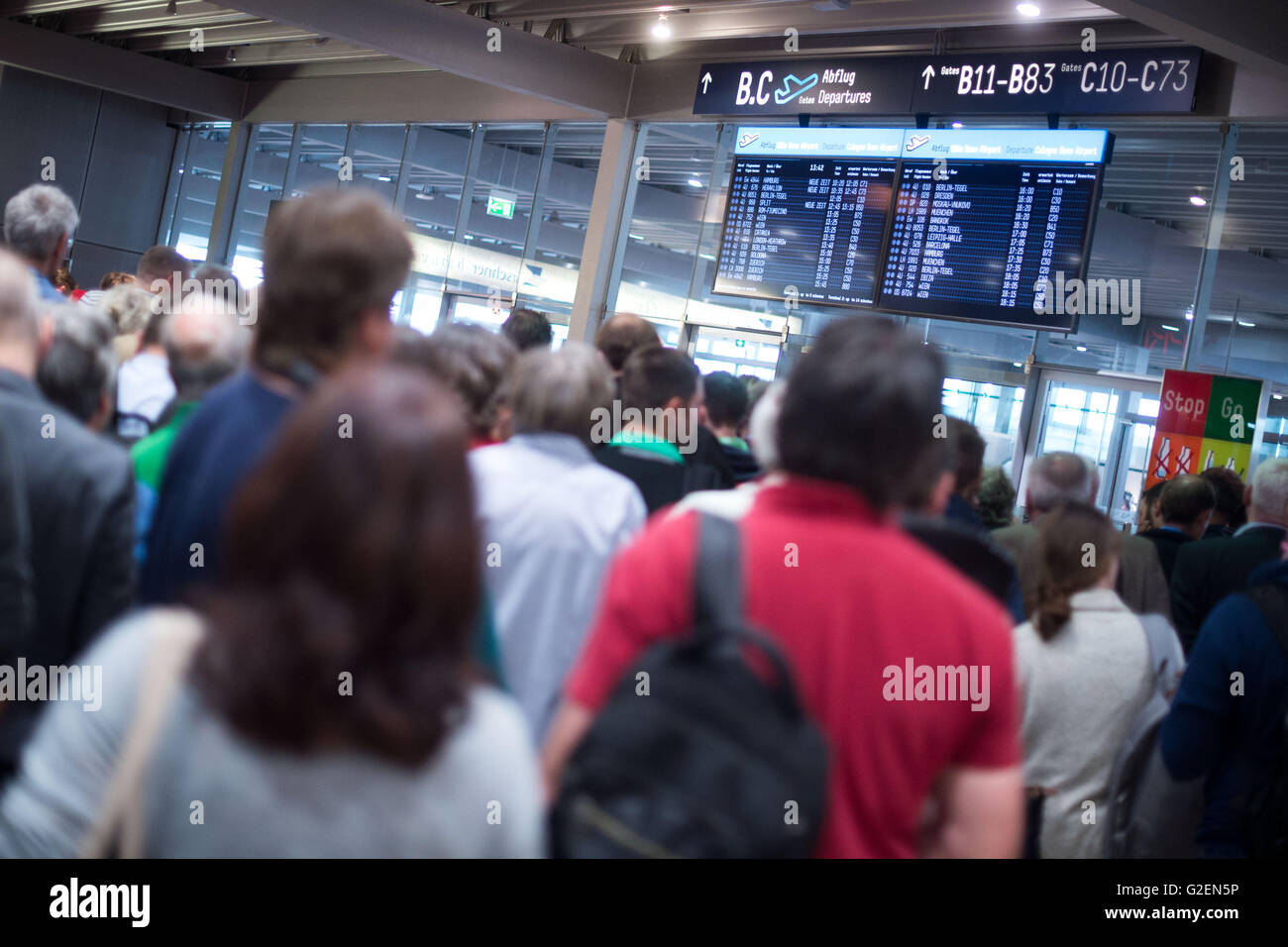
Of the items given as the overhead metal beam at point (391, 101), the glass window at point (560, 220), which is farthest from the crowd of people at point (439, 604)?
the overhead metal beam at point (391, 101)

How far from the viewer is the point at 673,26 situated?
8.23 meters

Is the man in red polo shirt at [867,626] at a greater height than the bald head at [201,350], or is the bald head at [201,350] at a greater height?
the bald head at [201,350]

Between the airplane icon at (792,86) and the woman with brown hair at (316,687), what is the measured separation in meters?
6.86

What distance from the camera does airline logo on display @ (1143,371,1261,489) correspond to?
5516 millimetres

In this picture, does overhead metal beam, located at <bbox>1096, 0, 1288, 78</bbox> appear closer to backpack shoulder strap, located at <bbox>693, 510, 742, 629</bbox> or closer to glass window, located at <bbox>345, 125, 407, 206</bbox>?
backpack shoulder strap, located at <bbox>693, 510, 742, 629</bbox>

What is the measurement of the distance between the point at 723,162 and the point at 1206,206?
11.0 feet

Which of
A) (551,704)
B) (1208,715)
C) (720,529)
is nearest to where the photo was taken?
(720,529)

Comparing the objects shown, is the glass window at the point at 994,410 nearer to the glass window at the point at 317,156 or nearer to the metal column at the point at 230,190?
the glass window at the point at 317,156

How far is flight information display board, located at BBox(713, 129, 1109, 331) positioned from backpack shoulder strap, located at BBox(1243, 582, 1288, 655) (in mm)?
3426

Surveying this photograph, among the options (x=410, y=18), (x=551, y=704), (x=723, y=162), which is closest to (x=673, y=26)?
(x=723, y=162)

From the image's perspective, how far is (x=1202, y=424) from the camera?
18.5 feet

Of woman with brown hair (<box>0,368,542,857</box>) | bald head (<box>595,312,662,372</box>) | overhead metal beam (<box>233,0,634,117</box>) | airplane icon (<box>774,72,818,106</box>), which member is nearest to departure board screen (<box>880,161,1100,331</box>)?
airplane icon (<box>774,72,818,106</box>)

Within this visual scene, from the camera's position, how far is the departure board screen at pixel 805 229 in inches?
273
